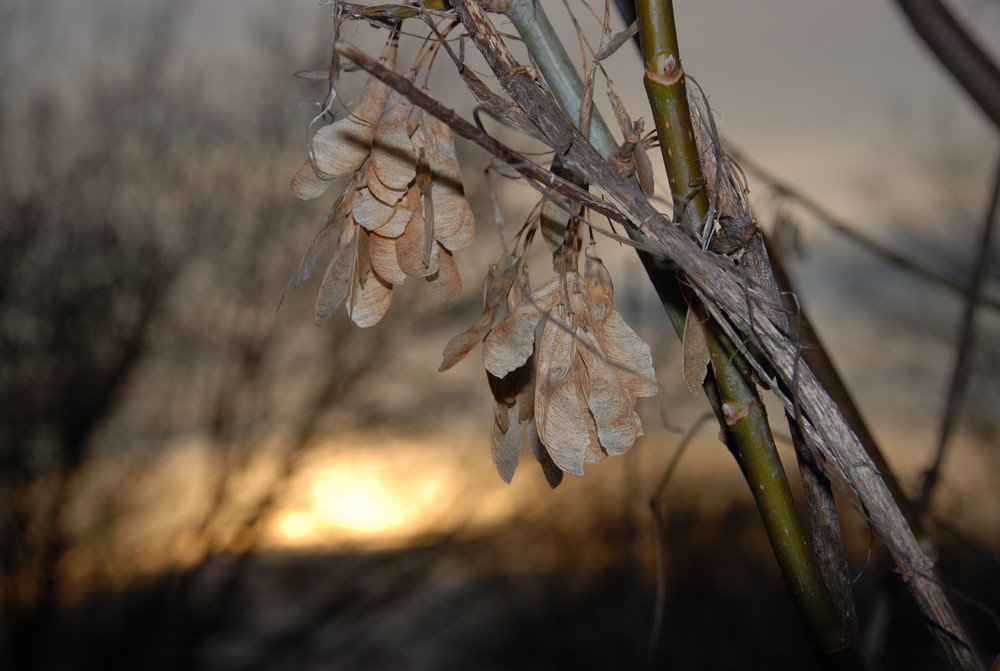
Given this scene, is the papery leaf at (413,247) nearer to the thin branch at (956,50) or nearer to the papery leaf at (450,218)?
the papery leaf at (450,218)

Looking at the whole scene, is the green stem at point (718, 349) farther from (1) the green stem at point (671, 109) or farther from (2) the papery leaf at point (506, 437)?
(2) the papery leaf at point (506, 437)

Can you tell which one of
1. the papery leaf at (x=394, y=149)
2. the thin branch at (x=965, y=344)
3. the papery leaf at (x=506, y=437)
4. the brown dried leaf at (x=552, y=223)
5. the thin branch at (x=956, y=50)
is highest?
the papery leaf at (x=394, y=149)

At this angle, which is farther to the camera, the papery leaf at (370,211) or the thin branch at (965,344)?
the thin branch at (965,344)

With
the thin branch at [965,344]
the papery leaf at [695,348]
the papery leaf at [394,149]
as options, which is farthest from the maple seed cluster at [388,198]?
the thin branch at [965,344]

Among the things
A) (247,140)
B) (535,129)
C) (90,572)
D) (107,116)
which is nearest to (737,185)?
(535,129)

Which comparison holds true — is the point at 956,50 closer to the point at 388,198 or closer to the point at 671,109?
the point at 671,109

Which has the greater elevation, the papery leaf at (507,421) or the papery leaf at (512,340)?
the papery leaf at (512,340)

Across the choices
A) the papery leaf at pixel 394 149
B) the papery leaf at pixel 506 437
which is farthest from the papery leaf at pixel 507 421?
the papery leaf at pixel 394 149
